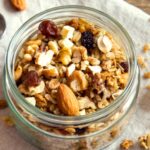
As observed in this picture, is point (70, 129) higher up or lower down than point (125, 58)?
lower down

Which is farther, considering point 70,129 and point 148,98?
point 148,98

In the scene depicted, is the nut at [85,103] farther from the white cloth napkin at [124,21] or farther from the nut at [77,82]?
the white cloth napkin at [124,21]

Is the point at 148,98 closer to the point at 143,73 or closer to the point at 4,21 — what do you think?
the point at 143,73

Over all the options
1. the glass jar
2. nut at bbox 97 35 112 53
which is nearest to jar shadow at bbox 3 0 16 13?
the glass jar

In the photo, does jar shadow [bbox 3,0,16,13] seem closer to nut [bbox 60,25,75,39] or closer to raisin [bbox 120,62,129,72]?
nut [bbox 60,25,75,39]

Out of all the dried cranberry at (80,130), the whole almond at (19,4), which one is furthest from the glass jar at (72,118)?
the whole almond at (19,4)

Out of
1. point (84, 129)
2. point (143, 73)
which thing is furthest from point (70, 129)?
point (143, 73)

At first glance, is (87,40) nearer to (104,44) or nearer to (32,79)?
(104,44)
